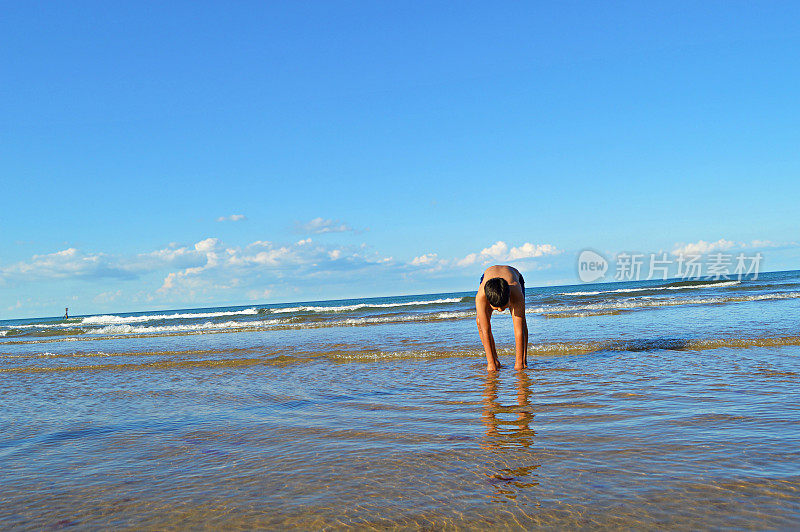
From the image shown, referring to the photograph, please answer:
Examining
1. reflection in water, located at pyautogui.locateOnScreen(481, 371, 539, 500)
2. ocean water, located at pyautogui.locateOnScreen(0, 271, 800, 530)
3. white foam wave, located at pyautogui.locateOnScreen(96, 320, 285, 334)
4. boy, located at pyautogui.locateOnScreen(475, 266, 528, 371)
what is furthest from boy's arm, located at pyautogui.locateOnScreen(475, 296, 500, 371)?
white foam wave, located at pyautogui.locateOnScreen(96, 320, 285, 334)

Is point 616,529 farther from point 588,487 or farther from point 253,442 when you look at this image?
point 253,442

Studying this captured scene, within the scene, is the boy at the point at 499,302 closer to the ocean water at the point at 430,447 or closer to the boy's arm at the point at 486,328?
the boy's arm at the point at 486,328

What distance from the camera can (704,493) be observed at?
2.90 meters

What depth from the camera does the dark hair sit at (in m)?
7.29

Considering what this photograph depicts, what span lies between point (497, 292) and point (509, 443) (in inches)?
134

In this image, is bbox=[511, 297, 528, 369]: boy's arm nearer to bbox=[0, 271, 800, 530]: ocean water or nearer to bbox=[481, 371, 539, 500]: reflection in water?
bbox=[0, 271, 800, 530]: ocean water

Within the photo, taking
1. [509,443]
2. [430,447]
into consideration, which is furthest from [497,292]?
[430,447]

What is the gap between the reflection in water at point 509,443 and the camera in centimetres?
322

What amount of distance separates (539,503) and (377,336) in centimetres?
1333

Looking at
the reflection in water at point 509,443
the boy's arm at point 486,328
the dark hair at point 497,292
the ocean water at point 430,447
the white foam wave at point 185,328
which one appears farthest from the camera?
the white foam wave at point 185,328

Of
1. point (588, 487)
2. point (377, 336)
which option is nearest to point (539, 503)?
point (588, 487)

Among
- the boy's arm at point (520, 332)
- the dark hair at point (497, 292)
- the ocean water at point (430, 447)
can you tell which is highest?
the dark hair at point (497, 292)

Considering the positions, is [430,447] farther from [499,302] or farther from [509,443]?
[499,302]

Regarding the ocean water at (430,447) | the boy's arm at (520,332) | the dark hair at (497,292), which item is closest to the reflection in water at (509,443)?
the ocean water at (430,447)
